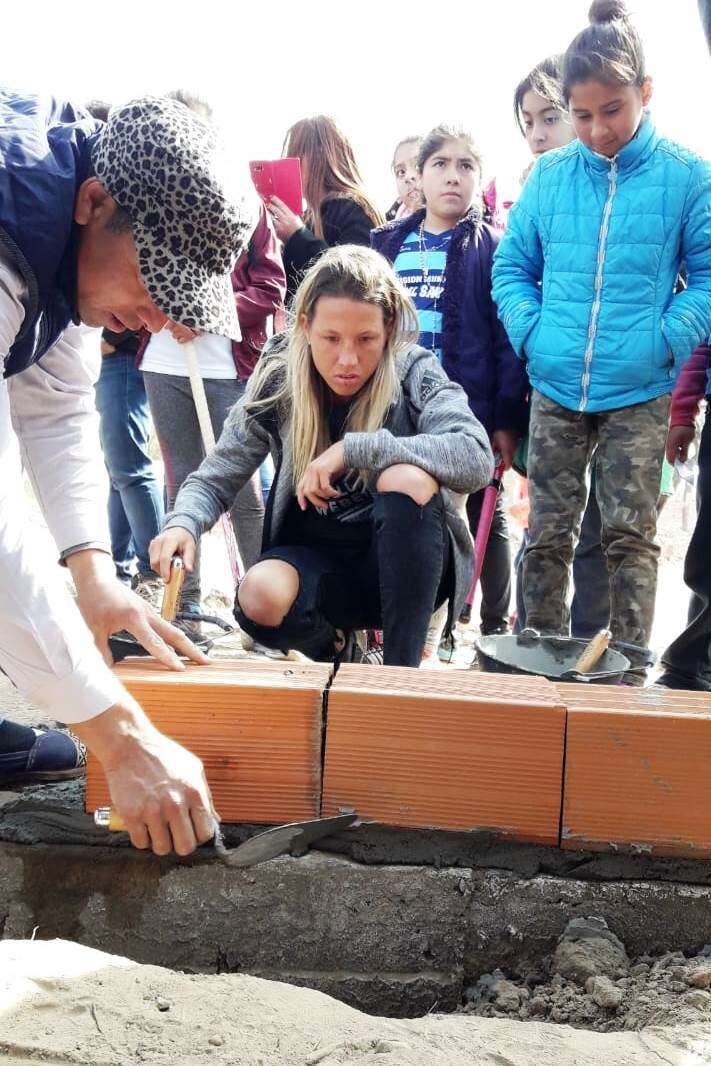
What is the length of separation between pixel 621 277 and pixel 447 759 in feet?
6.76

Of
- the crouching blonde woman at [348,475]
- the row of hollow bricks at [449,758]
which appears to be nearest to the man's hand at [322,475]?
the crouching blonde woman at [348,475]

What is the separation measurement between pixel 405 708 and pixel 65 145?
1262mm

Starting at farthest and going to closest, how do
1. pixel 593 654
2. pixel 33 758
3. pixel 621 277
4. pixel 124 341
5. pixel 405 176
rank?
pixel 405 176
pixel 124 341
pixel 621 277
pixel 593 654
pixel 33 758

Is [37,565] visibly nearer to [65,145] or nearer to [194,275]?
[194,275]

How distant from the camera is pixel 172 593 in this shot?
2.58 metres

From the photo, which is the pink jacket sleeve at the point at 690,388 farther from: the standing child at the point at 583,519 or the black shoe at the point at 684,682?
the black shoe at the point at 684,682

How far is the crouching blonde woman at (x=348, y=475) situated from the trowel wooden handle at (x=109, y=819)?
944mm

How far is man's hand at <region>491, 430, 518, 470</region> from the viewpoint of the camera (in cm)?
397

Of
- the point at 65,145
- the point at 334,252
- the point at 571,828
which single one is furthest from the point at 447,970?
the point at 334,252

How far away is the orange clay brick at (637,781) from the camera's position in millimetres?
2033

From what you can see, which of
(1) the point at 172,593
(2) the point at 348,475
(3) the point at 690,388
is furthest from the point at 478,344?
(1) the point at 172,593

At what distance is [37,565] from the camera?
158cm

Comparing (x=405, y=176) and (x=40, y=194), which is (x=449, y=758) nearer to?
(x=40, y=194)

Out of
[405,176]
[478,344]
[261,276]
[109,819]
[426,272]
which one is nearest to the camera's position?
[109,819]
